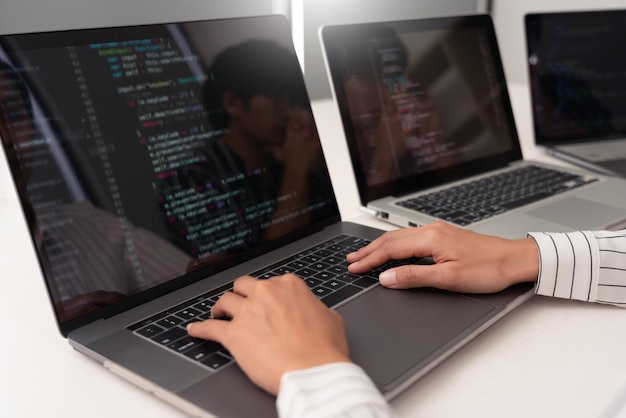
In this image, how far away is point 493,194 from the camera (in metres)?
1.00

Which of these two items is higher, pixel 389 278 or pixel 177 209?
pixel 177 209

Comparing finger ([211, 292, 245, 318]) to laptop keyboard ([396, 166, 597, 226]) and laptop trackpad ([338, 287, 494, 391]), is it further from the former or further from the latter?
laptop keyboard ([396, 166, 597, 226])

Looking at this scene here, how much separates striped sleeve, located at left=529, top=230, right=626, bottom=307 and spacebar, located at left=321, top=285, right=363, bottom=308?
0.73 feet

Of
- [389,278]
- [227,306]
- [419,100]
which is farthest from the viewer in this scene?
[419,100]

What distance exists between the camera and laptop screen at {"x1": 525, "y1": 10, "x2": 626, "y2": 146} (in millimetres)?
1368

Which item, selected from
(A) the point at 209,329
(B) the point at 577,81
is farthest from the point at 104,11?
(B) the point at 577,81

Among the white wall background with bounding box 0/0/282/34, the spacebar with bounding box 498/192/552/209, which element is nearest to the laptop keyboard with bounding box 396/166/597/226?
the spacebar with bounding box 498/192/552/209

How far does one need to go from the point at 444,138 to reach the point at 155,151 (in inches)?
22.9

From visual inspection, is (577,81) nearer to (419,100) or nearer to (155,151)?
(419,100)

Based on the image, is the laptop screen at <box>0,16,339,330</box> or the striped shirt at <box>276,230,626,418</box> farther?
the striped shirt at <box>276,230,626,418</box>

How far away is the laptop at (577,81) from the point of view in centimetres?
137

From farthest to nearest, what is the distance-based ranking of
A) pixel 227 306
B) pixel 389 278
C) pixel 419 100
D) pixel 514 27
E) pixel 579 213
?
1. pixel 514 27
2. pixel 419 100
3. pixel 579 213
4. pixel 389 278
5. pixel 227 306

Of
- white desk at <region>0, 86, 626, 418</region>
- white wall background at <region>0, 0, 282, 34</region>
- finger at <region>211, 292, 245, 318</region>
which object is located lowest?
white desk at <region>0, 86, 626, 418</region>

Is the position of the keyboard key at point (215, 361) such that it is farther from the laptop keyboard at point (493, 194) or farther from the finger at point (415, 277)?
the laptop keyboard at point (493, 194)
